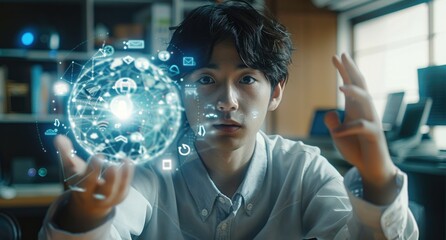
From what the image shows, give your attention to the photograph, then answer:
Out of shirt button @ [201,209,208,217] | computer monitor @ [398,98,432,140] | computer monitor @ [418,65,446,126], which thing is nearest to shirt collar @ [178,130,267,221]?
shirt button @ [201,209,208,217]

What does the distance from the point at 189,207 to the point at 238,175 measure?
7 centimetres

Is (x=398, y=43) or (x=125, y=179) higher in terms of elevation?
(x=398, y=43)

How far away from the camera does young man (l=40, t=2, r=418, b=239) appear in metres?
0.48

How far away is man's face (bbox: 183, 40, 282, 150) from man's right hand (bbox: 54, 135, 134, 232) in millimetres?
100

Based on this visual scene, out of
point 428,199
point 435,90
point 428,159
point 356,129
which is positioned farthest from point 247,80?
point 435,90

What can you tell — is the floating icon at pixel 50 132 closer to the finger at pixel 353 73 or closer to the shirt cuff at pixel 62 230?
the shirt cuff at pixel 62 230

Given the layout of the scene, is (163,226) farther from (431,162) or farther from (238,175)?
(431,162)

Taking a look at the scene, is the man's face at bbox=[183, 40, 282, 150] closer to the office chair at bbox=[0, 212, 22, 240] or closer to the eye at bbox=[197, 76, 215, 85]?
the eye at bbox=[197, 76, 215, 85]

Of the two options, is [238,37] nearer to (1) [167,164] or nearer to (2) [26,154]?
(1) [167,164]

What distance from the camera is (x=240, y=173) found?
62cm

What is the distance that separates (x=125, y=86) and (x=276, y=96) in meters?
0.19

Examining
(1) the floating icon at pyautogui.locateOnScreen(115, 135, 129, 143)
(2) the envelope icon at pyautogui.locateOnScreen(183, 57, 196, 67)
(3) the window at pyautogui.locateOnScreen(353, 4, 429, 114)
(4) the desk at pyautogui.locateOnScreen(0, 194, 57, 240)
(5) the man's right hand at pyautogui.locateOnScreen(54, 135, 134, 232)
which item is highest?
(3) the window at pyautogui.locateOnScreen(353, 4, 429, 114)

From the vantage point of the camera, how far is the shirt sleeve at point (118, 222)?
0.49 meters

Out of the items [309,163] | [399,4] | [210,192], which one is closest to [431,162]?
[399,4]
